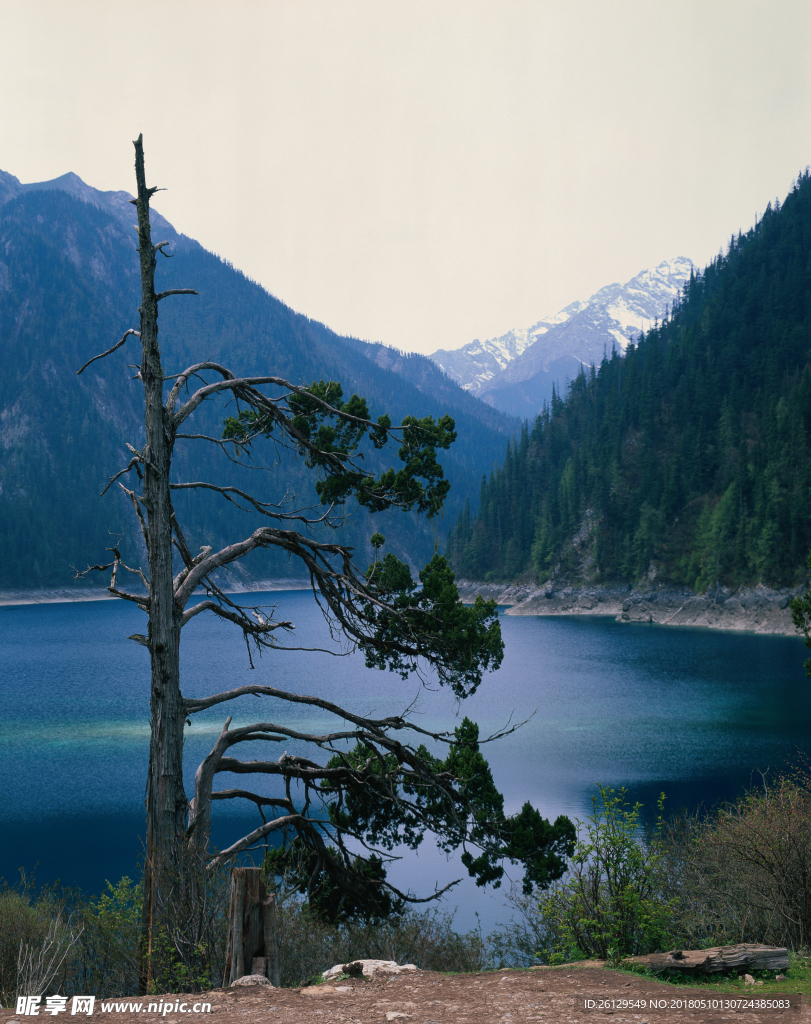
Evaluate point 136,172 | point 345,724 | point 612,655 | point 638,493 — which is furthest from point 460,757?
point 638,493

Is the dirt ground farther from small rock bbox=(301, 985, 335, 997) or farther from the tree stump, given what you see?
the tree stump

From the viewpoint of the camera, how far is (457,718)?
3462cm

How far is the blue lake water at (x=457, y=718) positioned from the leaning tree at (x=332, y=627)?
6.27 m

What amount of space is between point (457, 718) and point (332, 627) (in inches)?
1014

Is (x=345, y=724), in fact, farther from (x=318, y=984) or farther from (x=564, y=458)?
(x=564, y=458)

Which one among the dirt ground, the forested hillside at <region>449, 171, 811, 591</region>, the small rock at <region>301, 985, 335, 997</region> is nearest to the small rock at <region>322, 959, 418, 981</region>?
the dirt ground

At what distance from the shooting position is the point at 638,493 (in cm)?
10812

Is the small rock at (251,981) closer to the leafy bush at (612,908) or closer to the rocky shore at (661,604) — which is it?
the leafy bush at (612,908)

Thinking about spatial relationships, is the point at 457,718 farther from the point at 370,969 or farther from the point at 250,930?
the point at 250,930

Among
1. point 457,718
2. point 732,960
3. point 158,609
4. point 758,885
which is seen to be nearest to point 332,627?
point 158,609

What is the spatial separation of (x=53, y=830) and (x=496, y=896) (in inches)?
553

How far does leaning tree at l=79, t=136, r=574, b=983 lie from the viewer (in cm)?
930

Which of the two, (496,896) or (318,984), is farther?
(496,896)

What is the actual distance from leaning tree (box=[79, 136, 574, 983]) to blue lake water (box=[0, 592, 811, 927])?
6.27m
